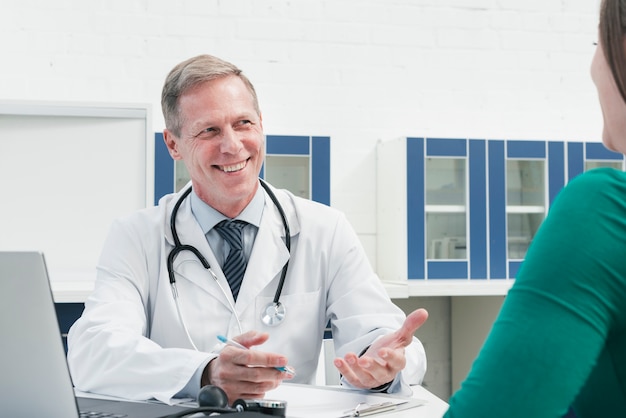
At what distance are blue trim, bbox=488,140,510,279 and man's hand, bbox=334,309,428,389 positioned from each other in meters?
1.72

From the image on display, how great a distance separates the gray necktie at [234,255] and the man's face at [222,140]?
43mm

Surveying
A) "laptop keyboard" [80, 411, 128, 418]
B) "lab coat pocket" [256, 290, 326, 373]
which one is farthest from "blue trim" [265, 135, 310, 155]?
"laptop keyboard" [80, 411, 128, 418]

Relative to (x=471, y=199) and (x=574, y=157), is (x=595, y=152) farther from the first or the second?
(x=471, y=199)

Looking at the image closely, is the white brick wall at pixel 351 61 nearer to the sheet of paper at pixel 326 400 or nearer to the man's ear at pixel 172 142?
the man's ear at pixel 172 142

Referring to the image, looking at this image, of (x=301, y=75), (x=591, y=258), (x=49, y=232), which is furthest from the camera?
(x=301, y=75)

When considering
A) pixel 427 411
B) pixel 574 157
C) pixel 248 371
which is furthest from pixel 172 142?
pixel 574 157

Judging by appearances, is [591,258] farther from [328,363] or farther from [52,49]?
[52,49]

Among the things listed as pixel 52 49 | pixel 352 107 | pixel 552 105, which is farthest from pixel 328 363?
pixel 552 105

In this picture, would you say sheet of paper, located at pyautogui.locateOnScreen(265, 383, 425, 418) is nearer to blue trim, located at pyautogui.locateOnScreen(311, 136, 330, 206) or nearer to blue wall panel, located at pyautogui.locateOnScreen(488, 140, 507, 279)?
blue trim, located at pyautogui.locateOnScreen(311, 136, 330, 206)

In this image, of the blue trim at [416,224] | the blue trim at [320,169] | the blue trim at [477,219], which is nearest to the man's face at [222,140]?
the blue trim at [320,169]

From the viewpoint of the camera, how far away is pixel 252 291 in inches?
56.8

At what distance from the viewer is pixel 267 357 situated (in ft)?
3.32

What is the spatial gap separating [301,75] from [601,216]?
106 inches

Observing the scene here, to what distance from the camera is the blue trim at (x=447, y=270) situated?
110 inches
